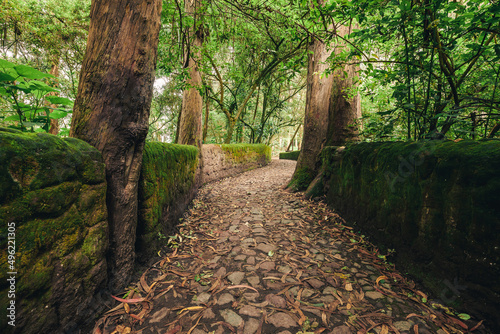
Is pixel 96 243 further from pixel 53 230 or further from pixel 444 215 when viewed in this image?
pixel 444 215

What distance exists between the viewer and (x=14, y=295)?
1.04 m

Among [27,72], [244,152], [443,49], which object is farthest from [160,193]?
[244,152]

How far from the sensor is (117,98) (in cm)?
176

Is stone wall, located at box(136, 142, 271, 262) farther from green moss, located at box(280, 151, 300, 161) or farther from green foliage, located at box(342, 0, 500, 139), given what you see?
green moss, located at box(280, 151, 300, 161)

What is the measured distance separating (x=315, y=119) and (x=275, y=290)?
4.53 meters

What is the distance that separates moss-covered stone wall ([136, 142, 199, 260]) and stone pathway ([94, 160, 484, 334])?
0.28 m

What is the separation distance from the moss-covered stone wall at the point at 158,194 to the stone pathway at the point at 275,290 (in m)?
0.28

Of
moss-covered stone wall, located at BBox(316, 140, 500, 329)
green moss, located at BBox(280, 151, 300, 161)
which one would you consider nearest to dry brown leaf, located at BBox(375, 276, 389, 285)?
moss-covered stone wall, located at BBox(316, 140, 500, 329)

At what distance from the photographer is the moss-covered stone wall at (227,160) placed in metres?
7.11

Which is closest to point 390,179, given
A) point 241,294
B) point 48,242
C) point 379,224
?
point 379,224

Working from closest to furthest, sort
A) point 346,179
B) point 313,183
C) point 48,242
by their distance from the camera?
point 48,242, point 346,179, point 313,183

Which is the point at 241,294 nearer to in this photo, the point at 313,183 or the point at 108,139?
the point at 108,139

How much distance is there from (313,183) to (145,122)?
158 inches

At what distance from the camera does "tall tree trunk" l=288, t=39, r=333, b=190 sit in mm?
5277
